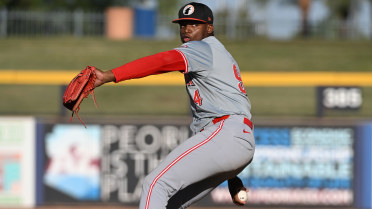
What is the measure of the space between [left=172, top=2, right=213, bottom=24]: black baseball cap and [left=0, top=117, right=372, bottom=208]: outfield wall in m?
4.81

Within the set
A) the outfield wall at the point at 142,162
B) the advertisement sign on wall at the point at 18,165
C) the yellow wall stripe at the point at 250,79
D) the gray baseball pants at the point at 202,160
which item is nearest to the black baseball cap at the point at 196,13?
the gray baseball pants at the point at 202,160

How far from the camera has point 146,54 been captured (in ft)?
70.7

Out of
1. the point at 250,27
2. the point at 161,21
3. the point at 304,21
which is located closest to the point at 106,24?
the point at 161,21

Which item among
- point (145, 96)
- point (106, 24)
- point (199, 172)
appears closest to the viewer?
point (199, 172)

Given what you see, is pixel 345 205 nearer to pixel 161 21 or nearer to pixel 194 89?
pixel 194 89

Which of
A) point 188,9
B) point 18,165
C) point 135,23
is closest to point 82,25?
point 135,23

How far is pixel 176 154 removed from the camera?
3928 mm

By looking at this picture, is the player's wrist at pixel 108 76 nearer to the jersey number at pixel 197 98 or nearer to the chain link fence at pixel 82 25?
the jersey number at pixel 197 98

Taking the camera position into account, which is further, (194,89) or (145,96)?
(145,96)

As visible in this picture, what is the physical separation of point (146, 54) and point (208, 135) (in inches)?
697

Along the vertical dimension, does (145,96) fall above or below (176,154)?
below

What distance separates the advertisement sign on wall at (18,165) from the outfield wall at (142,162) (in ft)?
0.04

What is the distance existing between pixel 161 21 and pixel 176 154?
25.6 metres

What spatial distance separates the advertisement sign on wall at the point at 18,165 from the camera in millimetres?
8891
